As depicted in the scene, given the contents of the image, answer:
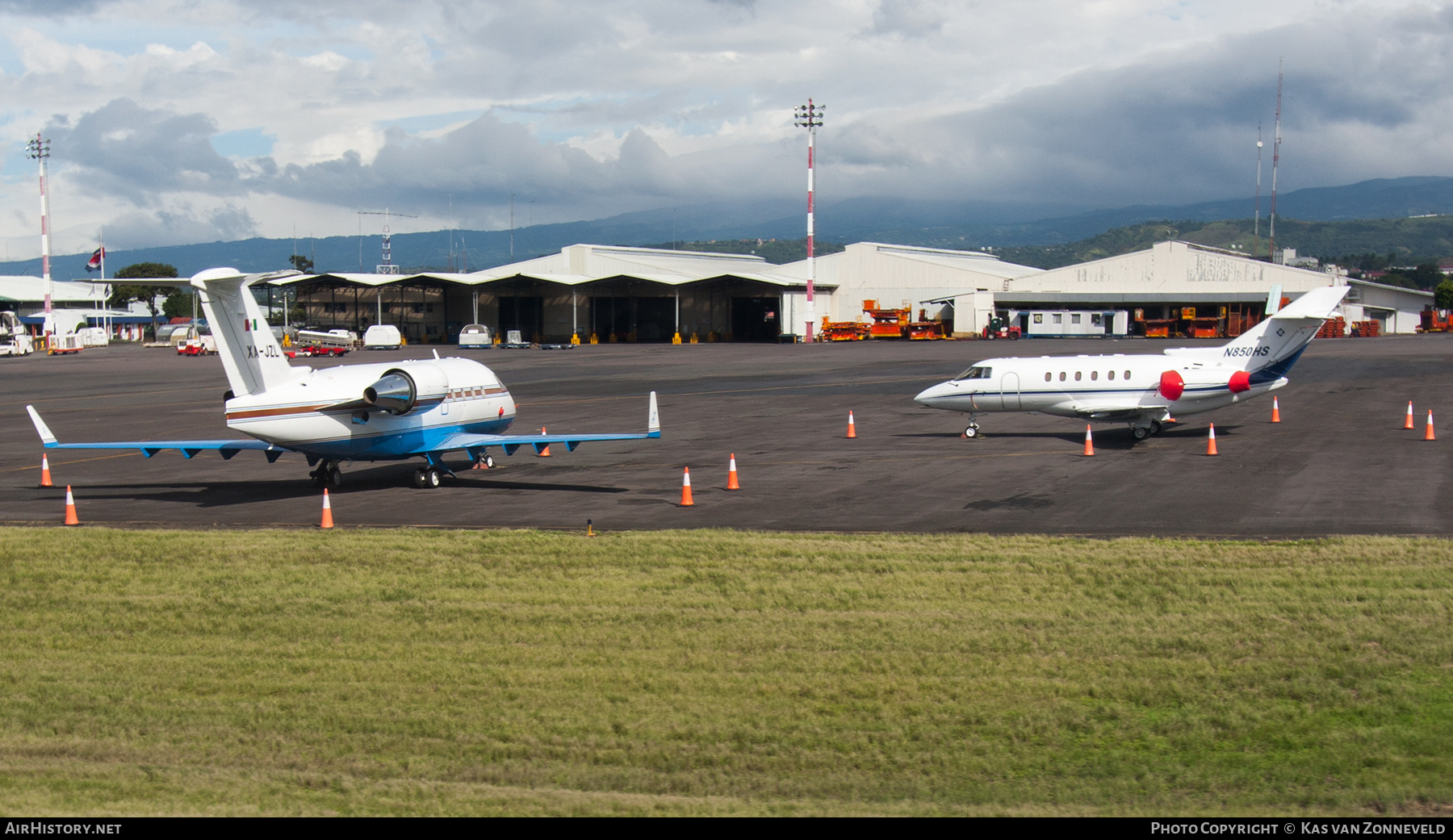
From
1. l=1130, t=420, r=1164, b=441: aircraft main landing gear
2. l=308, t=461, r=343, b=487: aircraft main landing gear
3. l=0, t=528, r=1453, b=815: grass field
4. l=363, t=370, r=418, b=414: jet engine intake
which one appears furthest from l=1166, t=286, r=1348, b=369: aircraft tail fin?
l=308, t=461, r=343, b=487: aircraft main landing gear

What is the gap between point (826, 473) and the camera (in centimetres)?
2870

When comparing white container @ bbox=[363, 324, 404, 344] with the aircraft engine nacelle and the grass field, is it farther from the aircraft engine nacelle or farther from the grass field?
the grass field

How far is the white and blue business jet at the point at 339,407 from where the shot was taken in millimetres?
23797

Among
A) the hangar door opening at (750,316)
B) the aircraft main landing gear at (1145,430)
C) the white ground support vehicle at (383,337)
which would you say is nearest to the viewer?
the aircraft main landing gear at (1145,430)

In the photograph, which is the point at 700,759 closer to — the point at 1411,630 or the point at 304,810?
the point at 304,810

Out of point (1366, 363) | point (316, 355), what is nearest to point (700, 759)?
point (1366, 363)

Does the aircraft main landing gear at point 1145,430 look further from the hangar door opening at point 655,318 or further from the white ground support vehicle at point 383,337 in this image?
the hangar door opening at point 655,318

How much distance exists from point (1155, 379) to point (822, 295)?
90276mm

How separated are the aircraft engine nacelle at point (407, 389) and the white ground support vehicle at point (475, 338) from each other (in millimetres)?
79802

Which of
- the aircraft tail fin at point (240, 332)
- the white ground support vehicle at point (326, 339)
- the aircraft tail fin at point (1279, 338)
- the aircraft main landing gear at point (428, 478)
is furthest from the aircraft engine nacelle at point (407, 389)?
the white ground support vehicle at point (326, 339)

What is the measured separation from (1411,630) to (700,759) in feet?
30.6

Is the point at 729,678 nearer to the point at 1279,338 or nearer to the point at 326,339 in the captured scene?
the point at 1279,338

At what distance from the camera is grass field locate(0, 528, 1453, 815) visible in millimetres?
9508
